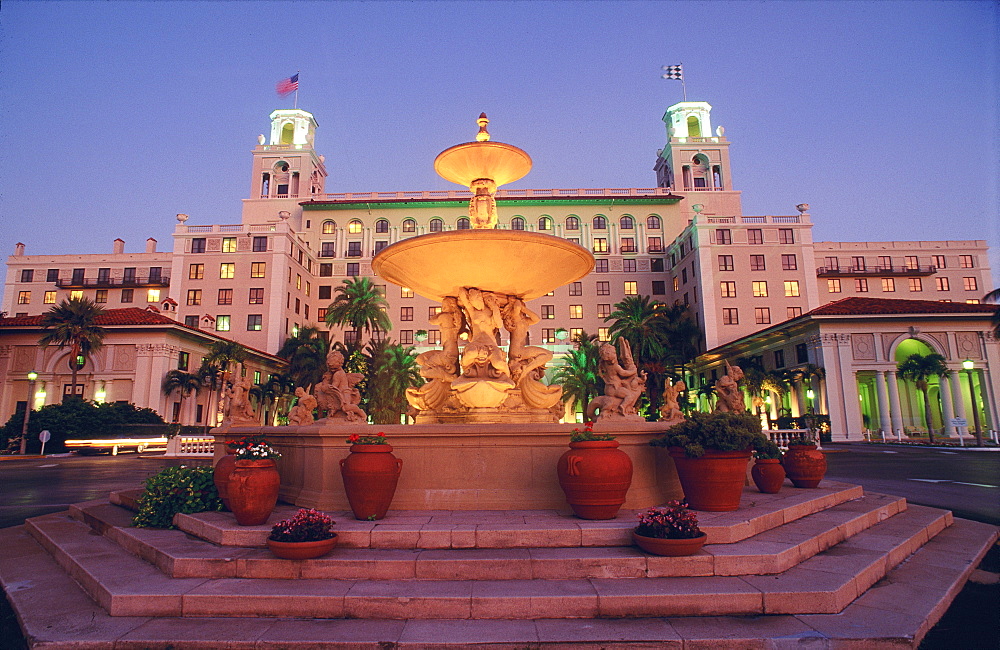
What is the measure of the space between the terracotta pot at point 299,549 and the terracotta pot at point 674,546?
305cm

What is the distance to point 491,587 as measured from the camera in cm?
495

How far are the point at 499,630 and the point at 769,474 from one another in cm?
596

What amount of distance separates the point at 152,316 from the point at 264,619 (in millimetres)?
46307

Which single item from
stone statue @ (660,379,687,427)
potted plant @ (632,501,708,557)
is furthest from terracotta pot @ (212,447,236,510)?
stone statue @ (660,379,687,427)

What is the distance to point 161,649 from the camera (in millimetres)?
4176

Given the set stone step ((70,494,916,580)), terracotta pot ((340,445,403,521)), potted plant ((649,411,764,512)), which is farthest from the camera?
potted plant ((649,411,764,512))

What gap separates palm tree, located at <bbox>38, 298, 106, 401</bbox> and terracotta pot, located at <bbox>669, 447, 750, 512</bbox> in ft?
144

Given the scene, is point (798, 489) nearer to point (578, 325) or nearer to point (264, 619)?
point (264, 619)

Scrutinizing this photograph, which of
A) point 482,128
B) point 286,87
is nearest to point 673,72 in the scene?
point 286,87

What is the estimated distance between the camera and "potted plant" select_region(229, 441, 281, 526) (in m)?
6.12

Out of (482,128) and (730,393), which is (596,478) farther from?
(482,128)

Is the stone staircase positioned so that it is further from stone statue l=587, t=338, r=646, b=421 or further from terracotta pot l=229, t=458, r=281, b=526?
stone statue l=587, t=338, r=646, b=421

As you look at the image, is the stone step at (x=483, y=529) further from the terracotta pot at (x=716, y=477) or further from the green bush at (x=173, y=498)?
the green bush at (x=173, y=498)

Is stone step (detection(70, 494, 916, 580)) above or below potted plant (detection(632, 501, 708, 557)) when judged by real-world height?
below
